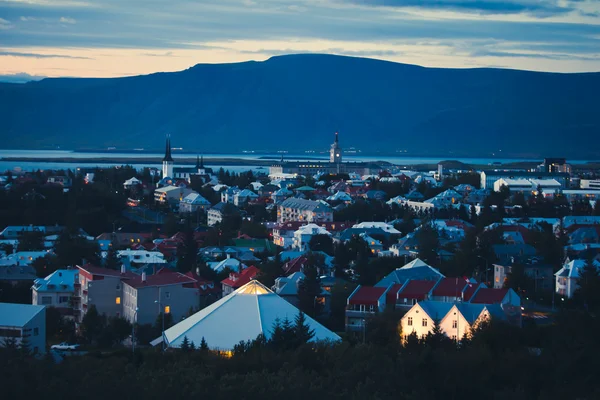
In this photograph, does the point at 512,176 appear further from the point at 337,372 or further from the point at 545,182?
the point at 337,372

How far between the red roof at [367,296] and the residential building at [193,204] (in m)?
23.6

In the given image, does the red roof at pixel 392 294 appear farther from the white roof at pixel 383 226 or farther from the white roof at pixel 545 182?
the white roof at pixel 545 182

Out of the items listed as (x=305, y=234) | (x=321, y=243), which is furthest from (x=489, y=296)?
(x=305, y=234)

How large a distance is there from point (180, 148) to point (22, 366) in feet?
466

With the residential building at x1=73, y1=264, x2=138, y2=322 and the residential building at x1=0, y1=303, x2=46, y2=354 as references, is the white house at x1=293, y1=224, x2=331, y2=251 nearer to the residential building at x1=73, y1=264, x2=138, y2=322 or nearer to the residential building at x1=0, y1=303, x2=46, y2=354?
the residential building at x1=73, y1=264, x2=138, y2=322

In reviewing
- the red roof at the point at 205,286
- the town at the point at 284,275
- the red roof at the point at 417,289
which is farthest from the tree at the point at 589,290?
the red roof at the point at 205,286

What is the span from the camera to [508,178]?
53.6m

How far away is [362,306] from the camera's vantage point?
A: 17109 mm

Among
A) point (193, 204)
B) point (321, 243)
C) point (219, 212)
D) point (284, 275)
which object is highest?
point (284, 275)

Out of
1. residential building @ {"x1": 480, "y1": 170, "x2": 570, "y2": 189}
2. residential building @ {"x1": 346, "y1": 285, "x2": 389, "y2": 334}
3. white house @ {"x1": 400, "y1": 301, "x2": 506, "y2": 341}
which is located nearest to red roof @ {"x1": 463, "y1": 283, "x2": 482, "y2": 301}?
white house @ {"x1": 400, "y1": 301, "x2": 506, "y2": 341}

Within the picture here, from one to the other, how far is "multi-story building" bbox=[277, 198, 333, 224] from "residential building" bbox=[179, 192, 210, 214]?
3.45 m

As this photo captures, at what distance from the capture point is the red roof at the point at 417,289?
1742 cm

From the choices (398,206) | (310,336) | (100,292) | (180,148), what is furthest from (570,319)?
(180,148)

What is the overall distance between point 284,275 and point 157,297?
422 cm
